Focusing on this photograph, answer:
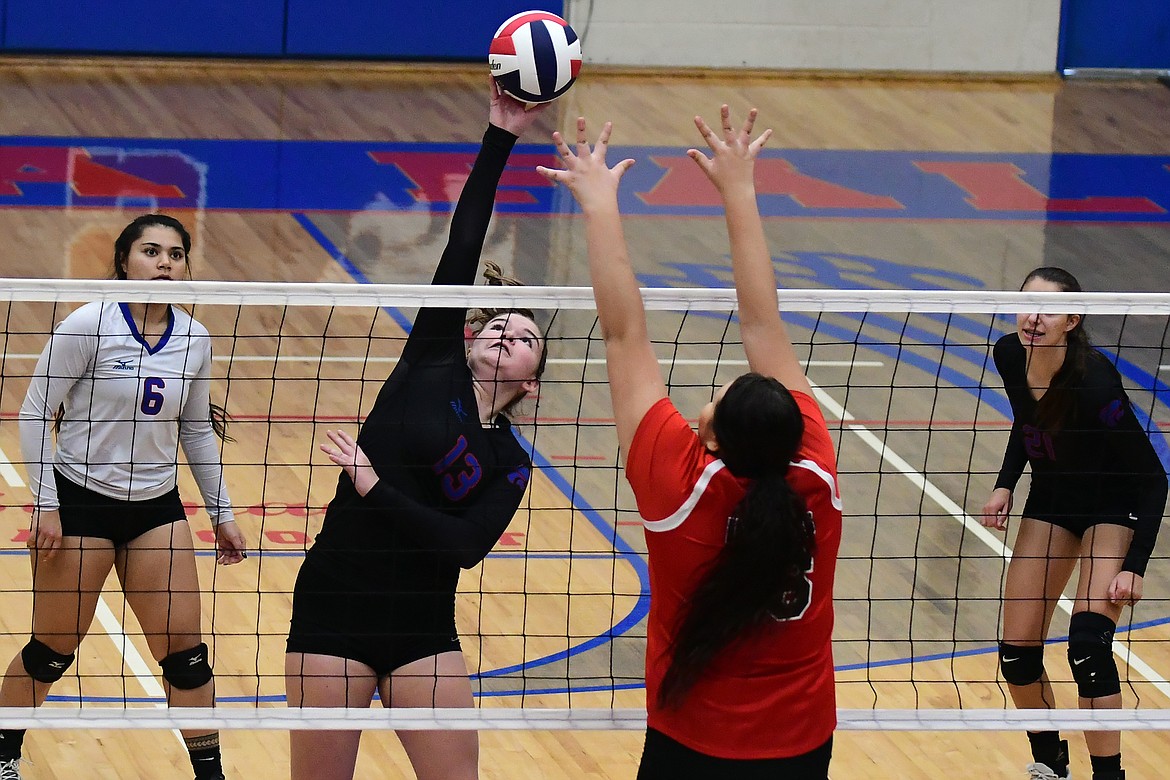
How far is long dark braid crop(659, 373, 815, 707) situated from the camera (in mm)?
2984

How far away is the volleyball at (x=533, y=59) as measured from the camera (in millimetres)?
4312

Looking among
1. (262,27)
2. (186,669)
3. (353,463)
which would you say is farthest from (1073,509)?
(262,27)

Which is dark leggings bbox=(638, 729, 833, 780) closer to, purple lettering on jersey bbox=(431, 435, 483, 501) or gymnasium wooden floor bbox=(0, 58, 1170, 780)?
purple lettering on jersey bbox=(431, 435, 483, 501)

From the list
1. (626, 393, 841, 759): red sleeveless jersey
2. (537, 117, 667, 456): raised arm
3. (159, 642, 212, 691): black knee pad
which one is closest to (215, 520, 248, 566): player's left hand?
(159, 642, 212, 691): black knee pad

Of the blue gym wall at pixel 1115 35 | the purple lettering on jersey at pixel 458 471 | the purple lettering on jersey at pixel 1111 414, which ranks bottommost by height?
the purple lettering on jersey at pixel 458 471

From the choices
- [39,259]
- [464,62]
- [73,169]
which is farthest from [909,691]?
[464,62]

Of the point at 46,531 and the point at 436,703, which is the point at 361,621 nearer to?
the point at 436,703

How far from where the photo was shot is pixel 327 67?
15.4 metres

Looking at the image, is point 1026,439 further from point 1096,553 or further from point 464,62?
point 464,62

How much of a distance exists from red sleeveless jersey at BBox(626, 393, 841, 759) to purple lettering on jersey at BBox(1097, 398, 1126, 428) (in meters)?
2.02

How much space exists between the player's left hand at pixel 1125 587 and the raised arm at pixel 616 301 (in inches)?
87.7

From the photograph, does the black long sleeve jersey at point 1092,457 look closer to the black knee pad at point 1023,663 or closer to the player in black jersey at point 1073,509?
the player in black jersey at point 1073,509

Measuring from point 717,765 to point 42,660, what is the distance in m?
2.46

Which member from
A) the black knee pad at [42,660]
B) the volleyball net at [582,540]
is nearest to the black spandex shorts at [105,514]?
the black knee pad at [42,660]
